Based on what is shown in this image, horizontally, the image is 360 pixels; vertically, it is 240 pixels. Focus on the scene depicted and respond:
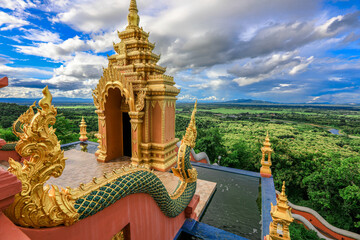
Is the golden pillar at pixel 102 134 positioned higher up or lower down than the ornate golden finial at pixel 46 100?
lower down

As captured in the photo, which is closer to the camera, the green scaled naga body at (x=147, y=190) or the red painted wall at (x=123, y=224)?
the red painted wall at (x=123, y=224)

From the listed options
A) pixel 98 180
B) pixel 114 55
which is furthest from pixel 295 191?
pixel 114 55

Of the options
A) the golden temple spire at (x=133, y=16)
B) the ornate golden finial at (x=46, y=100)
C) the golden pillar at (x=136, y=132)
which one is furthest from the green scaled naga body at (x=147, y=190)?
the golden temple spire at (x=133, y=16)

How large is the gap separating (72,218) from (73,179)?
24.5 feet

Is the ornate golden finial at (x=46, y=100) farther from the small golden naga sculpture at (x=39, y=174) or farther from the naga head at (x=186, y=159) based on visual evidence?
the naga head at (x=186, y=159)

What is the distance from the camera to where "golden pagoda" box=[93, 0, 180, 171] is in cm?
966

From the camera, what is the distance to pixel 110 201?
276 cm

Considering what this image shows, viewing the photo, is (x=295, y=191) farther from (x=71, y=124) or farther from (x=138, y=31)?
(x=71, y=124)

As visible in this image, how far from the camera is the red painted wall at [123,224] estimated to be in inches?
87.2

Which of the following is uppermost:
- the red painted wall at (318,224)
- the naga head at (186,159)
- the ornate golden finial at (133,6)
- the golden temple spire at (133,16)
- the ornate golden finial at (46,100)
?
the ornate golden finial at (133,6)

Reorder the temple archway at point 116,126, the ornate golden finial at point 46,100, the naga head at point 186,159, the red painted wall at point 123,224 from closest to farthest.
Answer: the ornate golden finial at point 46,100, the red painted wall at point 123,224, the naga head at point 186,159, the temple archway at point 116,126

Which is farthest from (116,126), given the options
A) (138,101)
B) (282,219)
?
(282,219)

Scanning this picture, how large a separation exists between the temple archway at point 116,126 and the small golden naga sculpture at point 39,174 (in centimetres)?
853

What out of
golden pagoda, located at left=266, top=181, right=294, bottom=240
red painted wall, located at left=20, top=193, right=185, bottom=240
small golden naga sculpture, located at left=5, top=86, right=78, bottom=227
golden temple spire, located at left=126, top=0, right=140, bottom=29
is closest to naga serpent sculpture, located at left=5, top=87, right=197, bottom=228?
small golden naga sculpture, located at left=5, top=86, right=78, bottom=227
